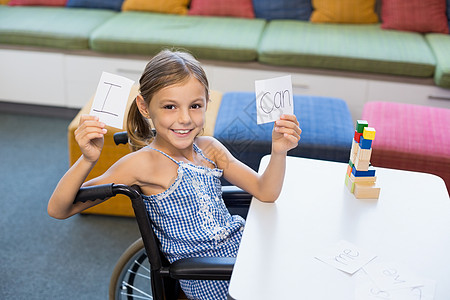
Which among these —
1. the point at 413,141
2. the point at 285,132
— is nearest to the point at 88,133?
the point at 285,132

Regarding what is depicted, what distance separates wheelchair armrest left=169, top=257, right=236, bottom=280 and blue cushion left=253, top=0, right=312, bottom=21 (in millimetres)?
2408

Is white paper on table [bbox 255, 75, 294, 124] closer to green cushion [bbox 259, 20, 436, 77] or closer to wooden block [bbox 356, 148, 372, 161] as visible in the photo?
wooden block [bbox 356, 148, 372, 161]

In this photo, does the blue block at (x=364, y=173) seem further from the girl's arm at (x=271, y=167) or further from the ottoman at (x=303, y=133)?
the ottoman at (x=303, y=133)

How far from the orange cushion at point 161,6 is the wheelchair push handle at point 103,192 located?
7.82 ft

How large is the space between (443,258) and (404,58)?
74.2 inches

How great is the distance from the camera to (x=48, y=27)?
322cm

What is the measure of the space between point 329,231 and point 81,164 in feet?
1.91

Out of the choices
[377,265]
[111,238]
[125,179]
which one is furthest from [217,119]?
[377,265]

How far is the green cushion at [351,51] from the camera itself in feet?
9.67

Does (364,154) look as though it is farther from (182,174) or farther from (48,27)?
(48,27)

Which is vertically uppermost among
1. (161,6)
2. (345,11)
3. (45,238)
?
(345,11)

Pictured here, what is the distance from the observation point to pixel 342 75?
3.04 meters

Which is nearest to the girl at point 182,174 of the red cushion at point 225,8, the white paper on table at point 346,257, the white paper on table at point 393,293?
the white paper on table at point 346,257

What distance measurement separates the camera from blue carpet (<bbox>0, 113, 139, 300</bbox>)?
2.06m
